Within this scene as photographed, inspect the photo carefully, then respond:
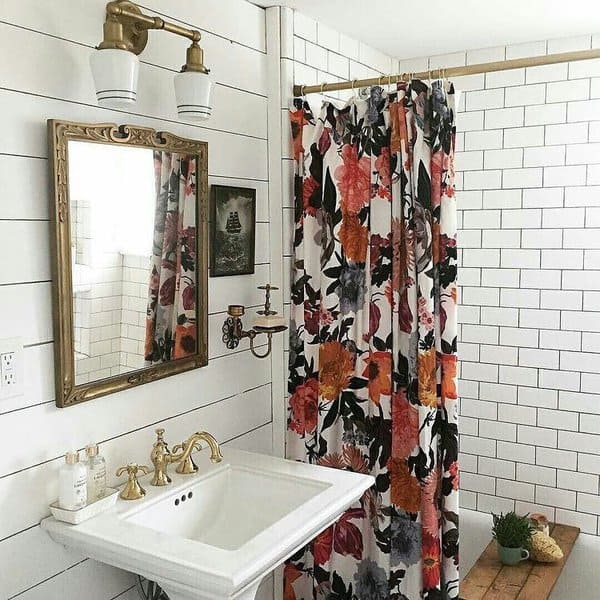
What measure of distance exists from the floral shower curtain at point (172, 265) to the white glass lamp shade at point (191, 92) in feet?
0.54

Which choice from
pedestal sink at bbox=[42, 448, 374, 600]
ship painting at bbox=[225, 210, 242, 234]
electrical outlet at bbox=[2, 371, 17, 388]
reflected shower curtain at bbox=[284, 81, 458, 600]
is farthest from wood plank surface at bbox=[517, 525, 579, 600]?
electrical outlet at bbox=[2, 371, 17, 388]

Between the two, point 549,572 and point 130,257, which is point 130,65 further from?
point 549,572

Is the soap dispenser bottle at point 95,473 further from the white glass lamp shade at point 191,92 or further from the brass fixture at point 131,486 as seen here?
the white glass lamp shade at point 191,92

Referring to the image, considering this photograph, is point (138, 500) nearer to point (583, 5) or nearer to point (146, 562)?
point (146, 562)

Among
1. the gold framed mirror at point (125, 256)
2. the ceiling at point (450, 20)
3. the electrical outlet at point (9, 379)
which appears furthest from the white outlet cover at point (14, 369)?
the ceiling at point (450, 20)

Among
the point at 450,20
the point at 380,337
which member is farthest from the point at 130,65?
the point at 450,20

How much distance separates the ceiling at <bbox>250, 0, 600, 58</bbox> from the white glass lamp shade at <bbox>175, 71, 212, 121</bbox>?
25.9 inches

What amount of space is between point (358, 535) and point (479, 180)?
1.67 m

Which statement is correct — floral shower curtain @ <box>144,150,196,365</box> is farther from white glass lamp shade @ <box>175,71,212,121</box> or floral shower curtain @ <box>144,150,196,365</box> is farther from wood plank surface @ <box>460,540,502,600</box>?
wood plank surface @ <box>460,540,502,600</box>

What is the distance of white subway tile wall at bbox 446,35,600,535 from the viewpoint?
3.15 m

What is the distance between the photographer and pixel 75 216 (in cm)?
193

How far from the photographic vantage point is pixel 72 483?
187 cm

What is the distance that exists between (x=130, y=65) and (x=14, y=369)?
805 millimetres

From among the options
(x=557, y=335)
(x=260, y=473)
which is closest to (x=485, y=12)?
(x=557, y=335)
